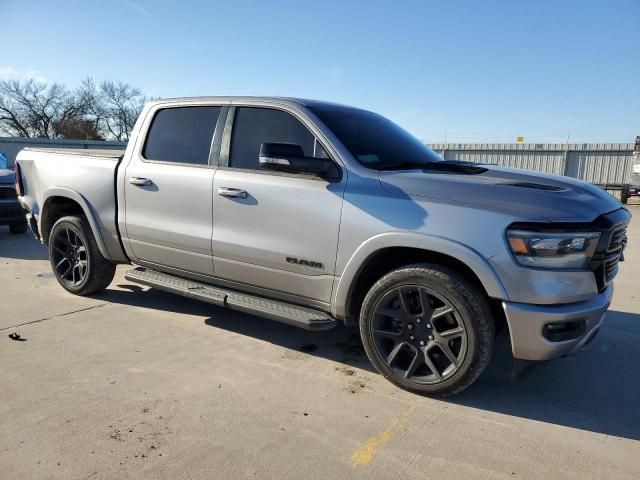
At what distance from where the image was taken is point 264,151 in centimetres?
321

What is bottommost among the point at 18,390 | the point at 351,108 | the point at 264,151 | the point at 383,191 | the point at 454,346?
the point at 18,390

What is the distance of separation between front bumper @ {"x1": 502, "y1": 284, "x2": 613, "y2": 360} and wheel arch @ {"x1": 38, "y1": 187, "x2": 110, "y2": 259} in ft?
12.5

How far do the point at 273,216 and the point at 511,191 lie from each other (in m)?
1.61

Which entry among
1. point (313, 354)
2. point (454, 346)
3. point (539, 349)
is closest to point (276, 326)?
point (313, 354)

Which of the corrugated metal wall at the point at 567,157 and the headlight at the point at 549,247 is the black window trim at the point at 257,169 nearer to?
the headlight at the point at 549,247

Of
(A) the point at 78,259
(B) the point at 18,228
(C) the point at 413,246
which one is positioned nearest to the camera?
(C) the point at 413,246

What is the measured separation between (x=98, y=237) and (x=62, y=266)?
874mm

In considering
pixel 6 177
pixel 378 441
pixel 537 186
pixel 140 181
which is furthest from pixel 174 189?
pixel 6 177

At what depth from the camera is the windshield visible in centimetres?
356

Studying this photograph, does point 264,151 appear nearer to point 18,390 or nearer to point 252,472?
point 252,472

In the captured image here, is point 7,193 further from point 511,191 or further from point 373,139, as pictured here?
point 511,191

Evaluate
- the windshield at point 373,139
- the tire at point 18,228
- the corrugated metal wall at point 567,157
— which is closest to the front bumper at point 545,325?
the windshield at point 373,139

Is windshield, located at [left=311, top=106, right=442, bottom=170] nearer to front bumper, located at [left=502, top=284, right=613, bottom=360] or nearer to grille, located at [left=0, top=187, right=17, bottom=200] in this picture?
front bumper, located at [left=502, top=284, right=613, bottom=360]

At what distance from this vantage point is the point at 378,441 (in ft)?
8.79
